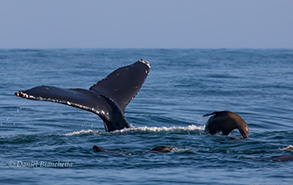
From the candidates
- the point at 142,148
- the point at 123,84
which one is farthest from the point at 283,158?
the point at 123,84

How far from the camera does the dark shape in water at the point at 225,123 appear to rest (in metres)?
11.9

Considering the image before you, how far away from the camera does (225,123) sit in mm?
12023

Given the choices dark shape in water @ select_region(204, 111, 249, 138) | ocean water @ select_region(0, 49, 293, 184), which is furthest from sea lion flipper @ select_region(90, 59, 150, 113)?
dark shape in water @ select_region(204, 111, 249, 138)

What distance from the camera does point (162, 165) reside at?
33.2 ft

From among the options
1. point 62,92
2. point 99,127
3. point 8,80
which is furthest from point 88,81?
point 62,92

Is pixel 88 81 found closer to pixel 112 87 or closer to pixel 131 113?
pixel 131 113

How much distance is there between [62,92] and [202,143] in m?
3.05

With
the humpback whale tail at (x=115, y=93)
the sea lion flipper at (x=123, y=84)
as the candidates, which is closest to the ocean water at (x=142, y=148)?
the humpback whale tail at (x=115, y=93)

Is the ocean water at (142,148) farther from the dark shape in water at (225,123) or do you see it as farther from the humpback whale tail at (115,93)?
the humpback whale tail at (115,93)

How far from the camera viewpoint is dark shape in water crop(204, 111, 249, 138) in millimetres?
11875

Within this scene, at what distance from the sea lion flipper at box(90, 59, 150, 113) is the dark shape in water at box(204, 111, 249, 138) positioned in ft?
5.24

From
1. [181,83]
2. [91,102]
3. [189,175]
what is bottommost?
[189,175]

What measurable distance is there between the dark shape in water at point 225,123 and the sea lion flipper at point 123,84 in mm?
1598

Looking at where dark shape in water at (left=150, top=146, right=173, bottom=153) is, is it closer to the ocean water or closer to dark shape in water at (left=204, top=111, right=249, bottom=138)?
the ocean water
